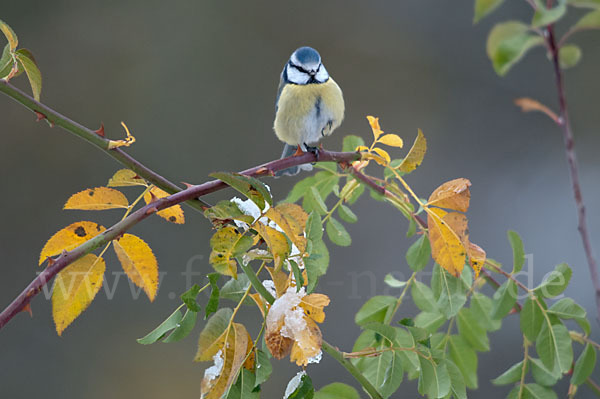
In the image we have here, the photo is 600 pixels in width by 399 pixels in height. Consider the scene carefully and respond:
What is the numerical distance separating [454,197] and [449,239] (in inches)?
1.2

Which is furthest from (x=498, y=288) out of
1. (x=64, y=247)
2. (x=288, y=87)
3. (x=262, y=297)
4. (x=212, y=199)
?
(x=212, y=199)

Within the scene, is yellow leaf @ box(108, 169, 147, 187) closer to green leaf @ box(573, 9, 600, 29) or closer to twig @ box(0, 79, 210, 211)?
twig @ box(0, 79, 210, 211)

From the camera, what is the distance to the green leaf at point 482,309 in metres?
0.55

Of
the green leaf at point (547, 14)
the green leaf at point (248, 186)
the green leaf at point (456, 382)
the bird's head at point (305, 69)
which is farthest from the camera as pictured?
the bird's head at point (305, 69)

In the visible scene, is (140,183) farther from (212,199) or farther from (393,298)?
(212,199)

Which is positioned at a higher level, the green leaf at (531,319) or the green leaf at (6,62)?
the green leaf at (6,62)

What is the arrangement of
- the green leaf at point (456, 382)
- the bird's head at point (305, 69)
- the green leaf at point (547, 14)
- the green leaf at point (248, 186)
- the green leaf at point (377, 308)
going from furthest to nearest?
the bird's head at point (305, 69) → the green leaf at point (377, 308) → the green leaf at point (456, 382) → the green leaf at point (248, 186) → the green leaf at point (547, 14)

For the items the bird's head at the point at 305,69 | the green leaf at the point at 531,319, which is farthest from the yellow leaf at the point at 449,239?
the bird's head at the point at 305,69

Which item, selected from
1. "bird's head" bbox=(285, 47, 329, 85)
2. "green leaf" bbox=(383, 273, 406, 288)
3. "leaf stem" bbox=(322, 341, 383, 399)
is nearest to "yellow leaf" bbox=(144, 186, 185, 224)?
"leaf stem" bbox=(322, 341, 383, 399)

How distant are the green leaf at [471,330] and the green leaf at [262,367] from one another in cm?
25

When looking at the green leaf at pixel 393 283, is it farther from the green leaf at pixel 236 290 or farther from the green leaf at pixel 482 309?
the green leaf at pixel 236 290

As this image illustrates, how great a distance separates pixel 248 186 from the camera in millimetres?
338

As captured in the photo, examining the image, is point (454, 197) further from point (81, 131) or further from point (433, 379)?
→ point (81, 131)

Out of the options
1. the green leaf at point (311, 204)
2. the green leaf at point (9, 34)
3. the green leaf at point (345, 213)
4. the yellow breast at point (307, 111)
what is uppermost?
the green leaf at point (9, 34)
